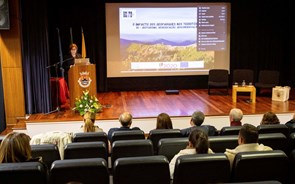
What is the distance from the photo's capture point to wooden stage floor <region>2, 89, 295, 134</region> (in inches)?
298

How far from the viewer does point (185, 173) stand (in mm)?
2844

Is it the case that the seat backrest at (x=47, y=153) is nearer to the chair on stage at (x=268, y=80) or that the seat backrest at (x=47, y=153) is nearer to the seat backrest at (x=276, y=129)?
the seat backrest at (x=276, y=129)

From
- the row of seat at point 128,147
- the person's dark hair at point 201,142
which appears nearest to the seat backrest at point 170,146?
the row of seat at point 128,147

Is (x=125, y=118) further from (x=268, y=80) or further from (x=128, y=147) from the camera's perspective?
(x=268, y=80)

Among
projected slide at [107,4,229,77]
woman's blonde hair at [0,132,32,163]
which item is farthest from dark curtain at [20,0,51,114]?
woman's blonde hair at [0,132,32,163]

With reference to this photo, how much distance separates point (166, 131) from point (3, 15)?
4.39m

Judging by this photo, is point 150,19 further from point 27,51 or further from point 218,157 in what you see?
point 218,157

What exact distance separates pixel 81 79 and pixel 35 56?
116 cm

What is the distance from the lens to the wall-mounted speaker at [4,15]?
6871mm

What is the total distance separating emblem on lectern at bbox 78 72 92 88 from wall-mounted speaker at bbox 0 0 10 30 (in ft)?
5.59

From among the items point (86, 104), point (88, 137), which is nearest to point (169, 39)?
point (86, 104)

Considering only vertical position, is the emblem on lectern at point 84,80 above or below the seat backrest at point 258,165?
above

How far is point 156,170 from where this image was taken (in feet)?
9.14

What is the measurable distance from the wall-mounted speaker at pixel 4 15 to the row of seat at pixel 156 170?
16.0 feet
